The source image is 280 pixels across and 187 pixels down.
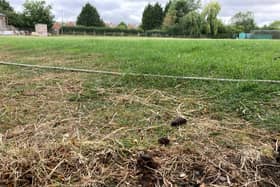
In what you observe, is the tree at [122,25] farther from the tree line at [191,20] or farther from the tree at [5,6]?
the tree at [5,6]

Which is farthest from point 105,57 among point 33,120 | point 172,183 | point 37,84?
point 172,183

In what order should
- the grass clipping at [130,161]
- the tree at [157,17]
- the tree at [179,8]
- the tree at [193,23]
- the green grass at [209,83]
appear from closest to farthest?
1. the grass clipping at [130,161]
2. the green grass at [209,83]
3. the tree at [193,23]
4. the tree at [179,8]
5. the tree at [157,17]

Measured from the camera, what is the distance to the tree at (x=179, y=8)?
143ft

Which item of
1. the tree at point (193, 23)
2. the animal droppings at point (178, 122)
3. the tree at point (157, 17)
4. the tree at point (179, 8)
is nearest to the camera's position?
the animal droppings at point (178, 122)

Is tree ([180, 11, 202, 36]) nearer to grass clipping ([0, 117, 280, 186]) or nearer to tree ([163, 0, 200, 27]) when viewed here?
tree ([163, 0, 200, 27])

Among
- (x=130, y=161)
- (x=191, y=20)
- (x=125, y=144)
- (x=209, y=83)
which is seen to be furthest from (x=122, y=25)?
(x=130, y=161)

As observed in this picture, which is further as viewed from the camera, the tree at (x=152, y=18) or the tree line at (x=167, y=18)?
the tree at (x=152, y=18)

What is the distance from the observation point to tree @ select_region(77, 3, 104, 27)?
149 feet

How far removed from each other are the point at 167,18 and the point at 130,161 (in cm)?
4344

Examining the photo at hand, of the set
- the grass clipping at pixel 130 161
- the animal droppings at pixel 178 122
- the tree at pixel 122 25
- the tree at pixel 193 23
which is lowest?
the grass clipping at pixel 130 161

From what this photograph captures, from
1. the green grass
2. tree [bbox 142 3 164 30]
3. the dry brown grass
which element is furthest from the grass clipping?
tree [bbox 142 3 164 30]

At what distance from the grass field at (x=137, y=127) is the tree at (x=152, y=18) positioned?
45.7 metres

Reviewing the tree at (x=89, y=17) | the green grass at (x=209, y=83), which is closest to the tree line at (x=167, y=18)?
the tree at (x=89, y=17)

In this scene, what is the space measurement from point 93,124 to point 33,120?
43 centimetres
